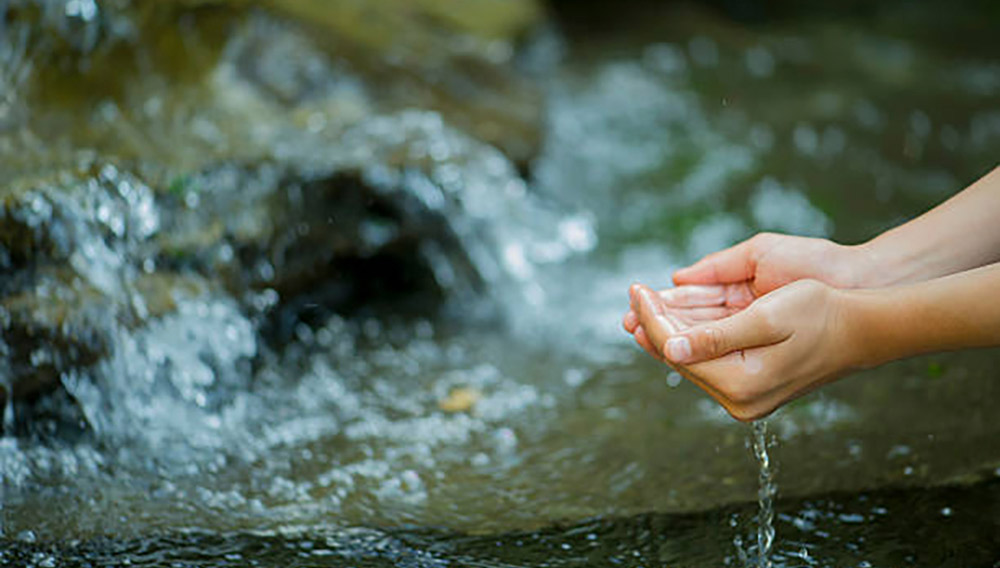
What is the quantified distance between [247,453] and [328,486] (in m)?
0.32

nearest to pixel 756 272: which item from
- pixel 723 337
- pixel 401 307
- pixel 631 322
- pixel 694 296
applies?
pixel 694 296

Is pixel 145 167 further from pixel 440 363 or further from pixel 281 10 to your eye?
pixel 281 10

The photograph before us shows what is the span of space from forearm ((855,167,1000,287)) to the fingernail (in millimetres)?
590

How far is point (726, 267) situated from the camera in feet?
7.93

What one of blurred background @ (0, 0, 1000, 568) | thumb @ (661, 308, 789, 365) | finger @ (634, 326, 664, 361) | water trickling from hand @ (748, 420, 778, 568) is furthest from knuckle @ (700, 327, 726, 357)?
blurred background @ (0, 0, 1000, 568)

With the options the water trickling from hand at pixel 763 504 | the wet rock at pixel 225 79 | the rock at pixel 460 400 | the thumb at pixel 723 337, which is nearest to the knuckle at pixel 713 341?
the thumb at pixel 723 337

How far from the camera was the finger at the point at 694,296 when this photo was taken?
2393 mm

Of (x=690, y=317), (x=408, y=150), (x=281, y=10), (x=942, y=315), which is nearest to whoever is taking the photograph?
(x=942, y=315)

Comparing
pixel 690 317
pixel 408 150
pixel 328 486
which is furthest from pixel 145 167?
pixel 690 317

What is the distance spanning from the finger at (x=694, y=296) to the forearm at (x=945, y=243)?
34cm

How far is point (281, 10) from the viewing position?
4547mm

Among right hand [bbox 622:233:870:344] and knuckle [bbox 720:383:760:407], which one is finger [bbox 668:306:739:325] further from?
knuckle [bbox 720:383:760:407]

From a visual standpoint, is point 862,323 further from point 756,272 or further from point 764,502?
point 764,502

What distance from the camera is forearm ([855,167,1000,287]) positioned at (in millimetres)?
2287
